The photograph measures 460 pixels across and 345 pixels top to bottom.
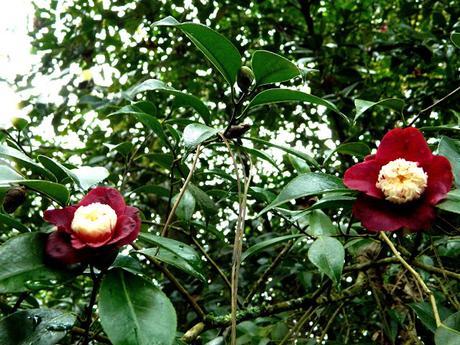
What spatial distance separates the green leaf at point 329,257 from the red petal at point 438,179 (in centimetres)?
12

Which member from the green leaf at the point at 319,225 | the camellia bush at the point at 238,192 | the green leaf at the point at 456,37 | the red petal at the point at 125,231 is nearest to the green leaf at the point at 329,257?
the camellia bush at the point at 238,192

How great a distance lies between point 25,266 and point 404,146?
43 cm

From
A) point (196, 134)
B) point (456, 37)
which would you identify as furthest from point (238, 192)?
point (456, 37)

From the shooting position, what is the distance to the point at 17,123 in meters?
0.76

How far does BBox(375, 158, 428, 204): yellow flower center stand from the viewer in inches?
20.8

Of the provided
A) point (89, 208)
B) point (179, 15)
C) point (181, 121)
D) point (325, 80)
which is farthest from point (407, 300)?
point (179, 15)

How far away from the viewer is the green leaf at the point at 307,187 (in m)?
0.55

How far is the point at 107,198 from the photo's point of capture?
1.77 feet

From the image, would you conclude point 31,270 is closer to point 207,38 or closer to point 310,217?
point 207,38

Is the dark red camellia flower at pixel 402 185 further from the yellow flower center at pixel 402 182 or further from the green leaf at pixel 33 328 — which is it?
the green leaf at pixel 33 328

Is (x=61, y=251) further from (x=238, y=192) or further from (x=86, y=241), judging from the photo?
(x=238, y=192)

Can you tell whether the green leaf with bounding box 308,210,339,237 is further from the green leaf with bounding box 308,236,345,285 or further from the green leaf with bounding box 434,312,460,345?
the green leaf with bounding box 434,312,460,345

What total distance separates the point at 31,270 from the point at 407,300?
2.42 feet

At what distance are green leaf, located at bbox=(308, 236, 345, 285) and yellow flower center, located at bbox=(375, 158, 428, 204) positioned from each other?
91mm
